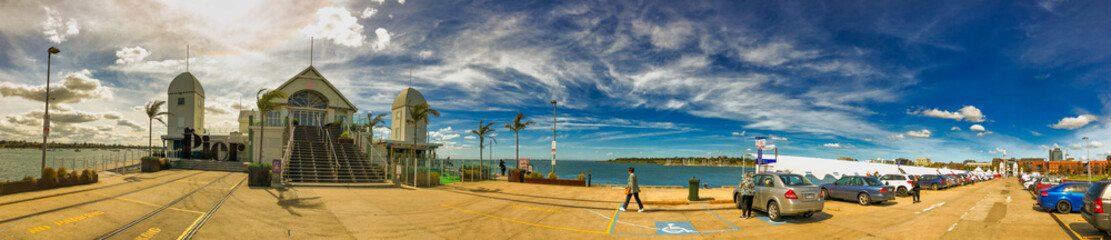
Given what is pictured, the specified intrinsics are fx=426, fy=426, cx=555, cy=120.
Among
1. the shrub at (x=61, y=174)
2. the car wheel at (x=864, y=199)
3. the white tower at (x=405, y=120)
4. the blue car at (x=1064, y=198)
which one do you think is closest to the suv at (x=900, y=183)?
the car wheel at (x=864, y=199)

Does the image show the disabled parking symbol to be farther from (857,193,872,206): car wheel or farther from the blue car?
the blue car

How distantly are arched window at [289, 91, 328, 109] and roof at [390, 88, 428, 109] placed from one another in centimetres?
862

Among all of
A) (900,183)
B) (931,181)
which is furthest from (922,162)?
(900,183)

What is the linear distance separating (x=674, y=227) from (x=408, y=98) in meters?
43.8

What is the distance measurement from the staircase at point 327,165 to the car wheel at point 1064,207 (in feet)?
94.3

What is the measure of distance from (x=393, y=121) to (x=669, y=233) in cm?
4690

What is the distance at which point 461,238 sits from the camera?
9.40 m

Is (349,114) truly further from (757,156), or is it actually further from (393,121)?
(757,156)

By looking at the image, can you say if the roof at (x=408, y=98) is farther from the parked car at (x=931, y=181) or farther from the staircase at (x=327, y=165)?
the parked car at (x=931, y=181)

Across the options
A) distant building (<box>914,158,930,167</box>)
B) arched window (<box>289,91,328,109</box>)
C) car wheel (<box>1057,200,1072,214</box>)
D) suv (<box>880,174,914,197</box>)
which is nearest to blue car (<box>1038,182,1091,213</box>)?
car wheel (<box>1057,200,1072,214</box>)

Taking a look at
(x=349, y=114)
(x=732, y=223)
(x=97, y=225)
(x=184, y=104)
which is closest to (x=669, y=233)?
(x=732, y=223)

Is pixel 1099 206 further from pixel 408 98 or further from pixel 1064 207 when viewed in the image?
pixel 408 98

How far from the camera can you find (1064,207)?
48.5 feet

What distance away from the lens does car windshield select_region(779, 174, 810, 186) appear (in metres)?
12.4
